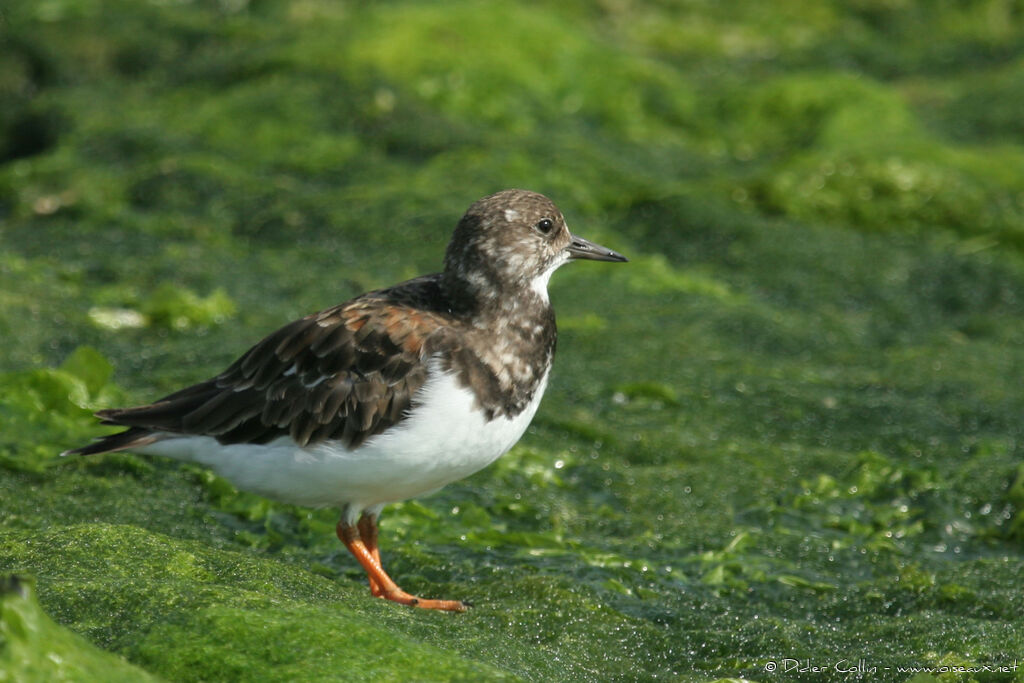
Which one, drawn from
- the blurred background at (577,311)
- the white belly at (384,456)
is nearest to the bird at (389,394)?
the white belly at (384,456)

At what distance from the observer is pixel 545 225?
201 inches

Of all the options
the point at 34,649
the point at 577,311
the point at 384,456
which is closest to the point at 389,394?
the point at 384,456

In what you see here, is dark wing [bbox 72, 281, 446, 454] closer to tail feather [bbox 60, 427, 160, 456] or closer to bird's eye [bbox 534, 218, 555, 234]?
tail feather [bbox 60, 427, 160, 456]

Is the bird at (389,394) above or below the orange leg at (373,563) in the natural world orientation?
above

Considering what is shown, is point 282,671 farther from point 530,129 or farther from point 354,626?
point 530,129

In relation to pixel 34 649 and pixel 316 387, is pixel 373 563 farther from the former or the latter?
pixel 34 649

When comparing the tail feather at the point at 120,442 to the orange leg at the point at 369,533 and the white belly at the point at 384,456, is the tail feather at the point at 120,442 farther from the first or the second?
the orange leg at the point at 369,533

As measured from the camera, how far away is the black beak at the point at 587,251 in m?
5.30

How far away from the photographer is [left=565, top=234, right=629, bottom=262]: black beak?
209 inches

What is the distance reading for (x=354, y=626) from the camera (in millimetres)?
3727

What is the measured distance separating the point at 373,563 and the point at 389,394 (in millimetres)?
693

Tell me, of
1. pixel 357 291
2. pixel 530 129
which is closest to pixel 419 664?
pixel 357 291

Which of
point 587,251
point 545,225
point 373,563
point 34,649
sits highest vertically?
point 545,225

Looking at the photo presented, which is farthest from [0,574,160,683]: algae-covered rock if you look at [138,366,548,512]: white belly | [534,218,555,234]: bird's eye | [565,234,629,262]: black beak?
[565,234,629,262]: black beak
